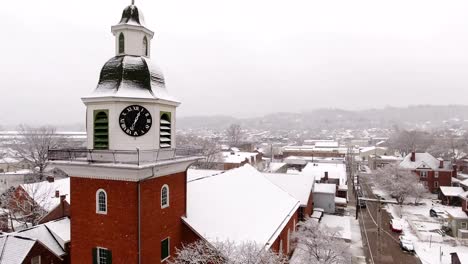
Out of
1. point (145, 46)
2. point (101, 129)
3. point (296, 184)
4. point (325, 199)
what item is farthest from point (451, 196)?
point (101, 129)

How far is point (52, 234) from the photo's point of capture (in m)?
24.1

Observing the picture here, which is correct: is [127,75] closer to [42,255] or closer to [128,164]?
[128,164]

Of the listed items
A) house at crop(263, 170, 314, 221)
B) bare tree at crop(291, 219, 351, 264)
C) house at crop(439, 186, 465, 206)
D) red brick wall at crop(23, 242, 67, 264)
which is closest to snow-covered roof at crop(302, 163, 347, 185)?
house at crop(263, 170, 314, 221)

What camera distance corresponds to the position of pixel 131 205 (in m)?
15.1

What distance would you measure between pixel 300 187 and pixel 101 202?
1204 inches

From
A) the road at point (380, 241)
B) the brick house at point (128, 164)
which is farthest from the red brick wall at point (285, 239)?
the road at point (380, 241)

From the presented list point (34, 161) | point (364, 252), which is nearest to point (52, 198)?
point (34, 161)

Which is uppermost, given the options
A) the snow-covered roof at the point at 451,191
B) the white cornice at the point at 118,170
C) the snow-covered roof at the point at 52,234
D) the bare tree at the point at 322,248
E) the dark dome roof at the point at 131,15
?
the dark dome roof at the point at 131,15

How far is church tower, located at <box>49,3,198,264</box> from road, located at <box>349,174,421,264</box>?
2357 centimetres

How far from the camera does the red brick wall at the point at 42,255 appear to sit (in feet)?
71.4

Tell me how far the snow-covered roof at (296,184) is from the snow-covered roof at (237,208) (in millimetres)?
8599

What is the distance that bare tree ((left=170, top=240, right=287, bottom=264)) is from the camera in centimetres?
1570

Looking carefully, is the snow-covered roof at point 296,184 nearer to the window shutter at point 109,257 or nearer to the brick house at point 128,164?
the brick house at point 128,164

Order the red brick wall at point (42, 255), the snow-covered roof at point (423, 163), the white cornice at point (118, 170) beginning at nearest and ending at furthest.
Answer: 1. the white cornice at point (118, 170)
2. the red brick wall at point (42, 255)
3. the snow-covered roof at point (423, 163)
